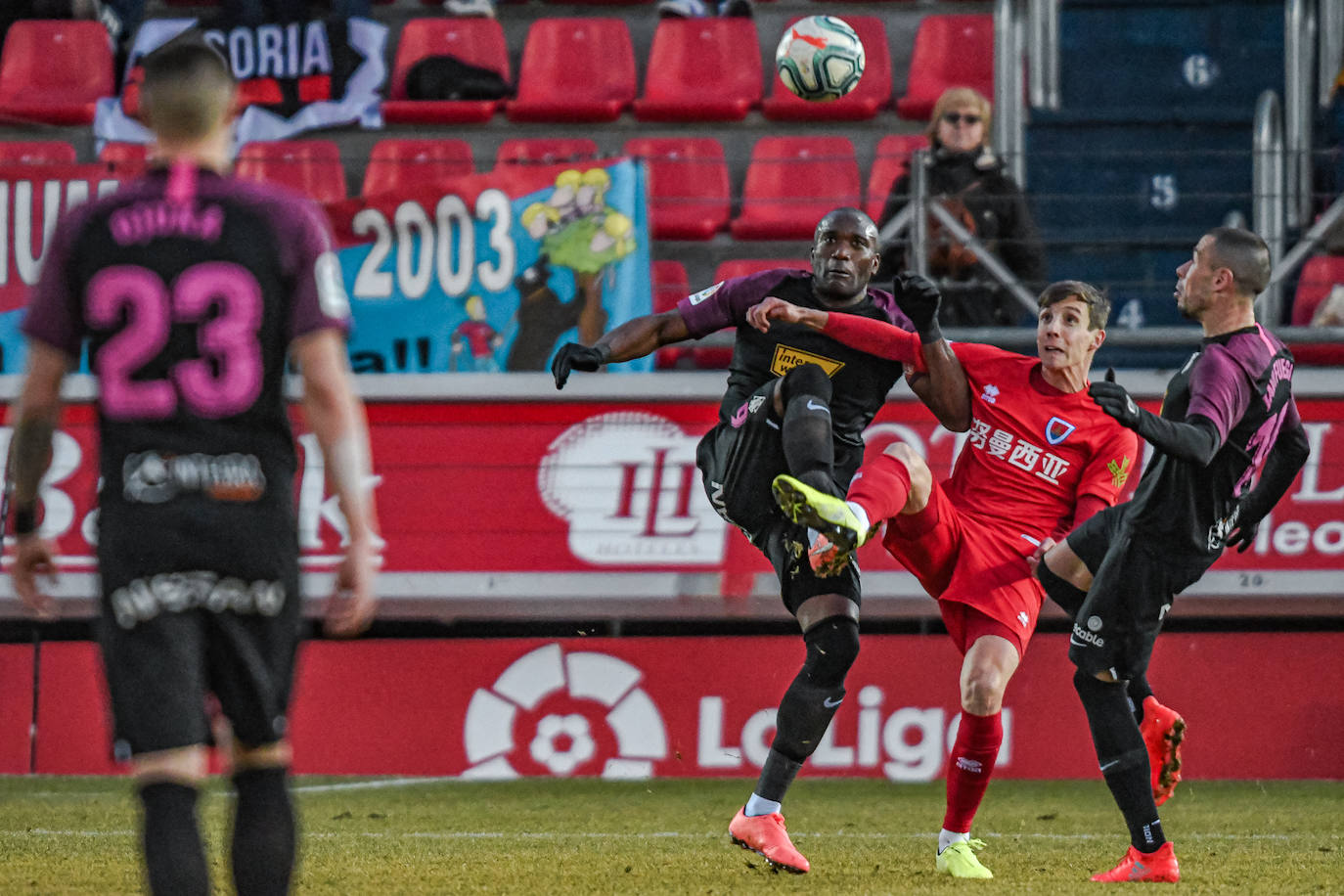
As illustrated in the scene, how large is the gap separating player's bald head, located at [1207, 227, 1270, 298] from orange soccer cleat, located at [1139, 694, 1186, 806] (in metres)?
1.38

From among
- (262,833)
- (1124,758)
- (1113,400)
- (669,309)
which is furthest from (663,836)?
(262,833)

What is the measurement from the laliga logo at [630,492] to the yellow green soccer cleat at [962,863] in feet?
9.81

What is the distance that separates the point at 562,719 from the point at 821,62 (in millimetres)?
3309

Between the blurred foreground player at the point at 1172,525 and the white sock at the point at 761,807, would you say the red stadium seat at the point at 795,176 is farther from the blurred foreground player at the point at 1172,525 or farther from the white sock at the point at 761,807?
the white sock at the point at 761,807

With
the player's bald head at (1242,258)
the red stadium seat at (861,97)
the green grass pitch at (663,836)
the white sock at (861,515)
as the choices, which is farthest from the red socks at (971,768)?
the red stadium seat at (861,97)

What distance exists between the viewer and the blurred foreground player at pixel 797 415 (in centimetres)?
494

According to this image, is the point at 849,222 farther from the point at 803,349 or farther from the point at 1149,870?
the point at 1149,870

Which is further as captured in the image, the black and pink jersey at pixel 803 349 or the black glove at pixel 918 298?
the black and pink jersey at pixel 803 349

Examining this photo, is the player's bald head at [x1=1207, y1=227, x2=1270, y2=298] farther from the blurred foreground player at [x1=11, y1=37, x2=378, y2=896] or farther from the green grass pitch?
the blurred foreground player at [x1=11, y1=37, x2=378, y2=896]

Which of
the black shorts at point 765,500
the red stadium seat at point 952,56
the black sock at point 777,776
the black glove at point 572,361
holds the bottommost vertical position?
the black sock at point 777,776

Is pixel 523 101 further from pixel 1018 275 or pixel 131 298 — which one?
pixel 131 298

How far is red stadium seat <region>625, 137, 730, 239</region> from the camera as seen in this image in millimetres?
9367

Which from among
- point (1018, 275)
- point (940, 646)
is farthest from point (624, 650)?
point (1018, 275)

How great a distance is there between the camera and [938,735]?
796 centimetres
